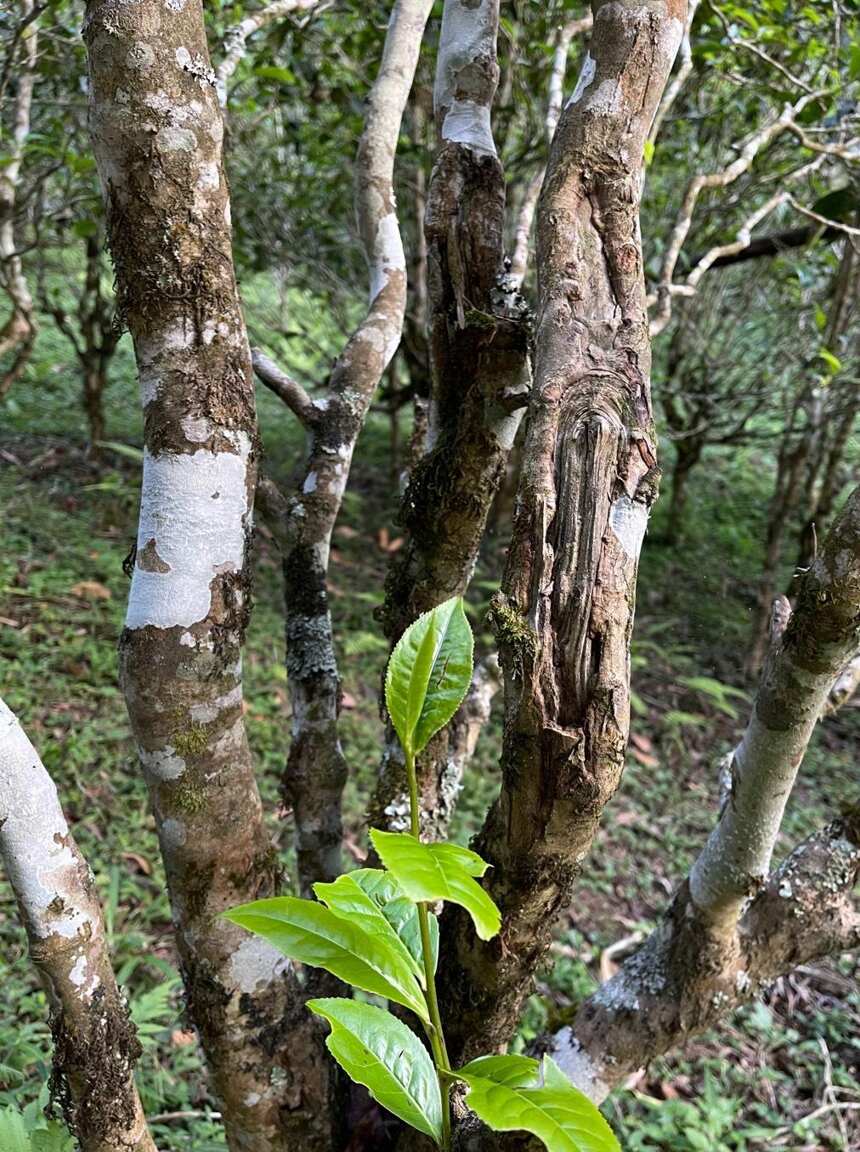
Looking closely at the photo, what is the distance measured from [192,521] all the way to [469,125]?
2.88ft

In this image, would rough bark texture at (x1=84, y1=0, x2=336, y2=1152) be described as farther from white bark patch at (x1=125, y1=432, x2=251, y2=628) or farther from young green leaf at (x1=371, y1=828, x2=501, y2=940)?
young green leaf at (x1=371, y1=828, x2=501, y2=940)

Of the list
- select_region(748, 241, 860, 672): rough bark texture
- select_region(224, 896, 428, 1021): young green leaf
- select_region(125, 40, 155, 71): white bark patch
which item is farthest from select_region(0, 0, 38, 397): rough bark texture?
select_region(748, 241, 860, 672): rough bark texture

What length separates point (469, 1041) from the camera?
3.96 ft

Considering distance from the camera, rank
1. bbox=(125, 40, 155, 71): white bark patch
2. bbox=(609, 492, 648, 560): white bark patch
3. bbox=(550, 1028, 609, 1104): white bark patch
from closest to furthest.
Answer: bbox=(609, 492, 648, 560): white bark patch → bbox=(125, 40, 155, 71): white bark patch → bbox=(550, 1028, 609, 1104): white bark patch

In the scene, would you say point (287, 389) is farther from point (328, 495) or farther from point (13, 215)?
point (13, 215)

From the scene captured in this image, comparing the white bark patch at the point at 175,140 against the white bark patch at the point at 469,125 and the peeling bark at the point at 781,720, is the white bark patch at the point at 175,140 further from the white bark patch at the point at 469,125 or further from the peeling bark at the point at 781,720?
the peeling bark at the point at 781,720

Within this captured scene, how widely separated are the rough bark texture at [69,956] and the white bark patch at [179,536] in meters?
0.23

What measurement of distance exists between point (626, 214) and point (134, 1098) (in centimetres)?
143

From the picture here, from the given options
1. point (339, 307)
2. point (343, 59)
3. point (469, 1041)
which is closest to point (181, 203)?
point (469, 1041)

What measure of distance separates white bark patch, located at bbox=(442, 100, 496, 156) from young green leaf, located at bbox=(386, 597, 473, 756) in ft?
3.15

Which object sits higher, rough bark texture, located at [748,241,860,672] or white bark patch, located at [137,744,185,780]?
rough bark texture, located at [748,241,860,672]

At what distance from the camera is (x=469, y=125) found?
1.44m

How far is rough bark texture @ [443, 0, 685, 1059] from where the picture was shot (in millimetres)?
897

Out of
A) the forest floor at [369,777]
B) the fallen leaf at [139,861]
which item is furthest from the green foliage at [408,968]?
the fallen leaf at [139,861]
